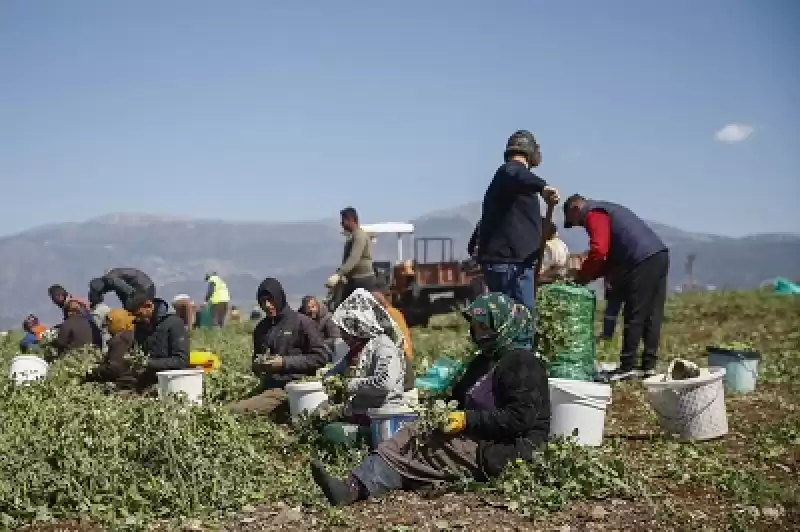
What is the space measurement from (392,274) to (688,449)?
15500 millimetres

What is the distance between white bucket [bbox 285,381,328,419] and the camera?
7.46 metres

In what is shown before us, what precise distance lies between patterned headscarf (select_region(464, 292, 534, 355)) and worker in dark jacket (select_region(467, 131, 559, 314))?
2316 mm

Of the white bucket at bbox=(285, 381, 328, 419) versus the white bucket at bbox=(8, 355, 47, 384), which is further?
the white bucket at bbox=(8, 355, 47, 384)

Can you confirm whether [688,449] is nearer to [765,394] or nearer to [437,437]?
[437,437]

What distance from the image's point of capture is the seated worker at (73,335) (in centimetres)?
1126

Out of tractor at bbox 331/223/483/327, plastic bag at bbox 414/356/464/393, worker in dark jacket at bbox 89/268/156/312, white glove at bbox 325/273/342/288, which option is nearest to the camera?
plastic bag at bbox 414/356/464/393

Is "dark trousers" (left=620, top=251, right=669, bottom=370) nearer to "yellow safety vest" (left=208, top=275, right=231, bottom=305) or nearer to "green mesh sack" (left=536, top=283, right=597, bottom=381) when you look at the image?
"green mesh sack" (left=536, top=283, right=597, bottom=381)

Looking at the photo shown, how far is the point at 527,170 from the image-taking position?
299 inches

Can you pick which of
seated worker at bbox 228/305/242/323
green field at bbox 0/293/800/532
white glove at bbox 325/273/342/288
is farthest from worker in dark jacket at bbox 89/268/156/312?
A: seated worker at bbox 228/305/242/323

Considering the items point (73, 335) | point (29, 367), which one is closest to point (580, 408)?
point (29, 367)

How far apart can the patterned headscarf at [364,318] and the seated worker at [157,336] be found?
2.34 m

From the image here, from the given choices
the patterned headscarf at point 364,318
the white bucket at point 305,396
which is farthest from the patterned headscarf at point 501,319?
the white bucket at point 305,396

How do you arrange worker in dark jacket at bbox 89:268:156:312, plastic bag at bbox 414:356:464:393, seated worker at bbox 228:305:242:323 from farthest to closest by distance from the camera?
seated worker at bbox 228:305:242:323 < worker in dark jacket at bbox 89:268:156:312 < plastic bag at bbox 414:356:464:393

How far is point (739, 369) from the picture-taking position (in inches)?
344
